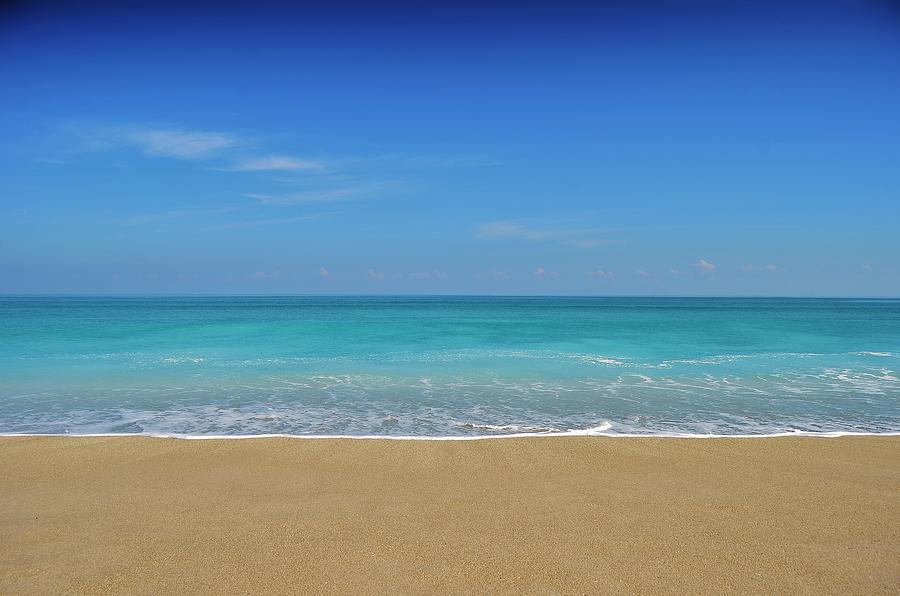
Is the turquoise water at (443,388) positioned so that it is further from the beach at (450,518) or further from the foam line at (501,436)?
the beach at (450,518)

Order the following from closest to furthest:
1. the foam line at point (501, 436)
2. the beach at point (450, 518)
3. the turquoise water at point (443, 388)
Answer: the beach at point (450, 518) < the foam line at point (501, 436) < the turquoise water at point (443, 388)

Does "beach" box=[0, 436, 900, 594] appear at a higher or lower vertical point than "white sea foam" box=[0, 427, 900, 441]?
higher

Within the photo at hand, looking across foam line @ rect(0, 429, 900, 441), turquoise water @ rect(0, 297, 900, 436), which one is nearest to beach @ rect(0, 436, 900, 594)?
foam line @ rect(0, 429, 900, 441)

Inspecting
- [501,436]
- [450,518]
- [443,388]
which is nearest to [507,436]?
[501,436]

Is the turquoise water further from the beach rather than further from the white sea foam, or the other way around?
the beach

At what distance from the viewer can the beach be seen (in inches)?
139

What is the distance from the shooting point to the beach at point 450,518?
3.53 metres

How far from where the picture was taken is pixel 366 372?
1355 cm

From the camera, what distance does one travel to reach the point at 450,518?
174 inches

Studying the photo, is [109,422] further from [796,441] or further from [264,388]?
[796,441]

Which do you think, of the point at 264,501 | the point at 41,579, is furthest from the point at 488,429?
the point at 41,579

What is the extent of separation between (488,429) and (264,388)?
18.1 ft

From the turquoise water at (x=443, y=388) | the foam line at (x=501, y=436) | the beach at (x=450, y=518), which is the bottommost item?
the turquoise water at (x=443, y=388)

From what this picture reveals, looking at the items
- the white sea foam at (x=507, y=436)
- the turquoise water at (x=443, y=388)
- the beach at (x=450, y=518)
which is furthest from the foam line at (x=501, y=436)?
the beach at (x=450, y=518)
